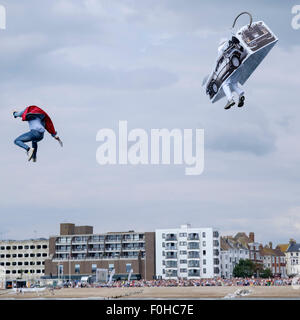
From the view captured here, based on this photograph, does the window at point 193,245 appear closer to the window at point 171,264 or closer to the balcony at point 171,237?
the balcony at point 171,237

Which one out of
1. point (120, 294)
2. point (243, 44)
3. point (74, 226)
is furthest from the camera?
point (74, 226)

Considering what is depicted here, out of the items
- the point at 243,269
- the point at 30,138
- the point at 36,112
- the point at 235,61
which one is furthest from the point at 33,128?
the point at 243,269

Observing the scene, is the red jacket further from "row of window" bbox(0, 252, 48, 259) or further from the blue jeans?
"row of window" bbox(0, 252, 48, 259)

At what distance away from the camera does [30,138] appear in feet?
99.8

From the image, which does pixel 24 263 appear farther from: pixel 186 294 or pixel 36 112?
pixel 36 112

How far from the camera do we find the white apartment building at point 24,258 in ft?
476

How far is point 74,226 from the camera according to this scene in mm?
144250

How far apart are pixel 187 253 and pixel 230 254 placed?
455 inches

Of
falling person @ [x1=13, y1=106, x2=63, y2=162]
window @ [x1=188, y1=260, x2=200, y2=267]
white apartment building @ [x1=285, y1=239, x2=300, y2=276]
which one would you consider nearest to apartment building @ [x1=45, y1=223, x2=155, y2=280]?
window @ [x1=188, y1=260, x2=200, y2=267]

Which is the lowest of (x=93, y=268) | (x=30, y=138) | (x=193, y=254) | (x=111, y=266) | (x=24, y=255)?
(x=93, y=268)

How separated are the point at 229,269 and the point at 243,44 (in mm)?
108169

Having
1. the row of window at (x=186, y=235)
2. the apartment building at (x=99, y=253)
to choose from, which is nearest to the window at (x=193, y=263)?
the row of window at (x=186, y=235)
